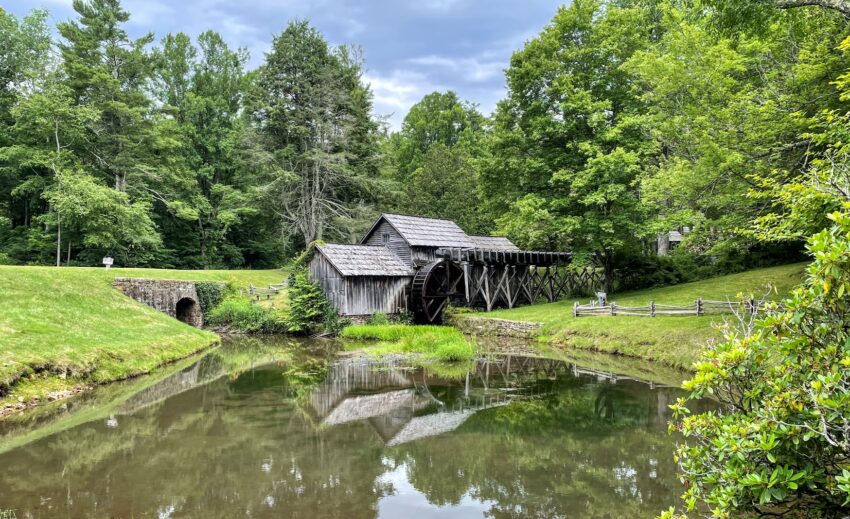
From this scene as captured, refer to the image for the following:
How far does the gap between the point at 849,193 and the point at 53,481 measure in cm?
999

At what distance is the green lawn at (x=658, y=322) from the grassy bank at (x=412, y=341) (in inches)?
164

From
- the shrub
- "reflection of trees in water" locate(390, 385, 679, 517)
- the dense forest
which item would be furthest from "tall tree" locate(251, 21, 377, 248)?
"reflection of trees in water" locate(390, 385, 679, 517)

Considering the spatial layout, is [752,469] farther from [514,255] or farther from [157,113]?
[157,113]

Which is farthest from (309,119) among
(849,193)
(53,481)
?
(849,193)

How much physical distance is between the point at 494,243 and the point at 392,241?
7107 millimetres

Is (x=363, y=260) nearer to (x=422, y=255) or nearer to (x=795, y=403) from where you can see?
(x=422, y=255)

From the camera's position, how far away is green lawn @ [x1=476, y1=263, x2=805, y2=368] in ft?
47.2

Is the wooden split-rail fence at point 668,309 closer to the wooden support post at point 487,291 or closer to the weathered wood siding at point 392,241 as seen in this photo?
the wooden support post at point 487,291

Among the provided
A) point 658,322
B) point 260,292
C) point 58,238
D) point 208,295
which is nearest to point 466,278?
point 658,322

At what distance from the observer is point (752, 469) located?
3486mm

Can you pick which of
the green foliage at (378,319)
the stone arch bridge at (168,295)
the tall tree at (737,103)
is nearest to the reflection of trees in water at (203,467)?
the tall tree at (737,103)

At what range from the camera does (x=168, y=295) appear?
23469 mm

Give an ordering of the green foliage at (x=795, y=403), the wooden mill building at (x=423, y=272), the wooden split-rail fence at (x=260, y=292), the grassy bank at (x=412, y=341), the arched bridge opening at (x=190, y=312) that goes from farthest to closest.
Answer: the wooden split-rail fence at (x=260, y=292)
the arched bridge opening at (x=190, y=312)
the wooden mill building at (x=423, y=272)
the grassy bank at (x=412, y=341)
the green foliage at (x=795, y=403)

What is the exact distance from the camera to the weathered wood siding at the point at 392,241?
1040 inches
